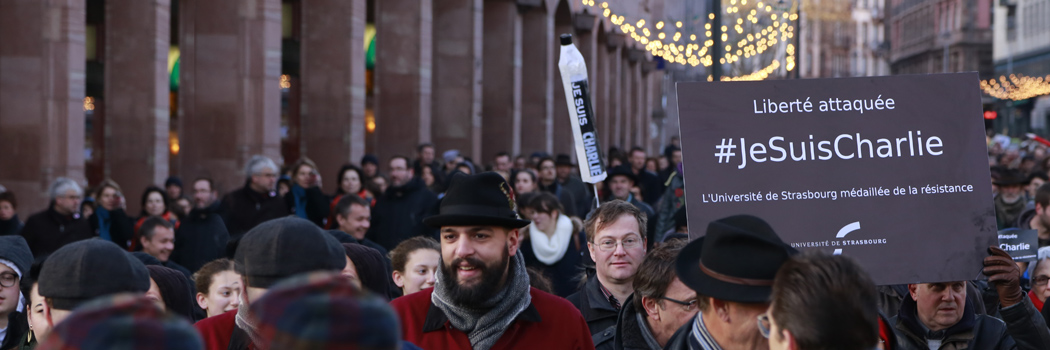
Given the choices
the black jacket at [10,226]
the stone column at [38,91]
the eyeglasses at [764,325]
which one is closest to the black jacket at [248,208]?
the black jacket at [10,226]

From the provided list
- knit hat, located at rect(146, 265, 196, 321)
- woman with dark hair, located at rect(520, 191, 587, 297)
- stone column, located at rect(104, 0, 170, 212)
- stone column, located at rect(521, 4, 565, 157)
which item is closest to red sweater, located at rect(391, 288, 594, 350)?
knit hat, located at rect(146, 265, 196, 321)

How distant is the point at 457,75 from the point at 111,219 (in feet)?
47.9

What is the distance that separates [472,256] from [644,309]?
1.09 meters

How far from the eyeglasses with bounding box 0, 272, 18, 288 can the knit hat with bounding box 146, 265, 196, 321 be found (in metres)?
0.75

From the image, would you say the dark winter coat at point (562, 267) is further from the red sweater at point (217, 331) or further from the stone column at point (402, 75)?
the stone column at point (402, 75)

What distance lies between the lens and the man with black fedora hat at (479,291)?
14.4 ft

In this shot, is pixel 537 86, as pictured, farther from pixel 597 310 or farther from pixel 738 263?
pixel 738 263

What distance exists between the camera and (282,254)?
343 cm

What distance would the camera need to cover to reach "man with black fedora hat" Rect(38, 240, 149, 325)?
3428mm

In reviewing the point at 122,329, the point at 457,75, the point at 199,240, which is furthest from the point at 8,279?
the point at 457,75

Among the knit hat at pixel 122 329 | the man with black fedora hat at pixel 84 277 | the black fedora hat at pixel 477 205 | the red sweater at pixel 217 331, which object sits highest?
the black fedora hat at pixel 477 205

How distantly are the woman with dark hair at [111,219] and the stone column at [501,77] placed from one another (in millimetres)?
17041

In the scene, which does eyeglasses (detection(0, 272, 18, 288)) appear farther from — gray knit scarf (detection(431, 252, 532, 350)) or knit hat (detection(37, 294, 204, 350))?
knit hat (detection(37, 294, 204, 350))

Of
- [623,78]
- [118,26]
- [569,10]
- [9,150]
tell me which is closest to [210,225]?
[9,150]
